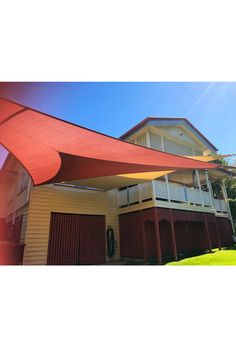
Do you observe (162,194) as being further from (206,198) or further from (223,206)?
(223,206)

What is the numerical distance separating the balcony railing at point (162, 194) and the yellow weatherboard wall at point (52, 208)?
0.61 m

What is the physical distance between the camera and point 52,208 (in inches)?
254

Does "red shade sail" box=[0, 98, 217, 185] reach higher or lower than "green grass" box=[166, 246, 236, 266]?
higher

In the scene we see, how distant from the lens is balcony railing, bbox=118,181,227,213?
7.02 m

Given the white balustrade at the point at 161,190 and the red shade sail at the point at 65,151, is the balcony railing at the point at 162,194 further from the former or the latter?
the red shade sail at the point at 65,151

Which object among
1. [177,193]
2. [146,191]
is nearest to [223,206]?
[177,193]

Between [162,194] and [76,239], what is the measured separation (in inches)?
130

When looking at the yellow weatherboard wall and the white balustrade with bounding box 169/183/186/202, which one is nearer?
the yellow weatherboard wall

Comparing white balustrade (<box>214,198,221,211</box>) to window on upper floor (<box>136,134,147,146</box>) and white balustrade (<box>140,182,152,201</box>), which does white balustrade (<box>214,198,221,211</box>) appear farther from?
window on upper floor (<box>136,134,147,146</box>)

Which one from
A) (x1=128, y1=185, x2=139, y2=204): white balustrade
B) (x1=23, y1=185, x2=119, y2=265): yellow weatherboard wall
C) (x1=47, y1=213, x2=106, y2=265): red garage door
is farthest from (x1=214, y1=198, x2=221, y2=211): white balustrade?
(x1=47, y1=213, x2=106, y2=265): red garage door

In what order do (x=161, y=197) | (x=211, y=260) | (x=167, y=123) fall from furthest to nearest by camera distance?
(x=167, y=123) → (x=161, y=197) → (x=211, y=260)
